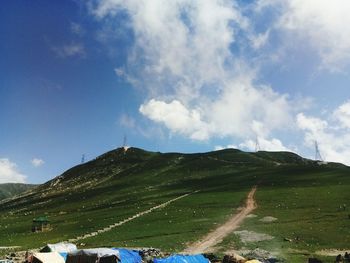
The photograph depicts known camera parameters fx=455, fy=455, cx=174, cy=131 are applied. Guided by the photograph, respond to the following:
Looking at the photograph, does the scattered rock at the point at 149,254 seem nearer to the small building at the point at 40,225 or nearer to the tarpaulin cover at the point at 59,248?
the tarpaulin cover at the point at 59,248

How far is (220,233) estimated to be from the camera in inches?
2948

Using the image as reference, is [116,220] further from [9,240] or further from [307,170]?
[307,170]

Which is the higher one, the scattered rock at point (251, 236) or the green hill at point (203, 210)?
the green hill at point (203, 210)

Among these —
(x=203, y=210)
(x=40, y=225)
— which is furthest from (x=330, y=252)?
(x=40, y=225)

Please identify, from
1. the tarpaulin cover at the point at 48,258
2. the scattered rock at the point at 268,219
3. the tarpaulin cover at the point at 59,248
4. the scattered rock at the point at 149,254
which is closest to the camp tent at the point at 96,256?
the tarpaulin cover at the point at 48,258

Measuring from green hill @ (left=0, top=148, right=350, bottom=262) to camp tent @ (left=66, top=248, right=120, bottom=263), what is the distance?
19.4 metres

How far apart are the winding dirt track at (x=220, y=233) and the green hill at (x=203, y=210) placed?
67.9 inches

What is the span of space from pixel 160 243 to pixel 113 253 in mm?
23283

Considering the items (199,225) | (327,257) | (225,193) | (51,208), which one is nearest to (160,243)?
(199,225)

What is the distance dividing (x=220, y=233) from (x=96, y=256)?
1295 inches

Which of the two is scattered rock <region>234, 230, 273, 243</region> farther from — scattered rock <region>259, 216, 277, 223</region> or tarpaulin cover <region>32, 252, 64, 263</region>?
tarpaulin cover <region>32, 252, 64, 263</region>

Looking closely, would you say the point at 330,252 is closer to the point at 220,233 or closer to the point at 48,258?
the point at 220,233

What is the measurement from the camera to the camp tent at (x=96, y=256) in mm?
46219

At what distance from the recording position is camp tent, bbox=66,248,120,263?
152 ft
